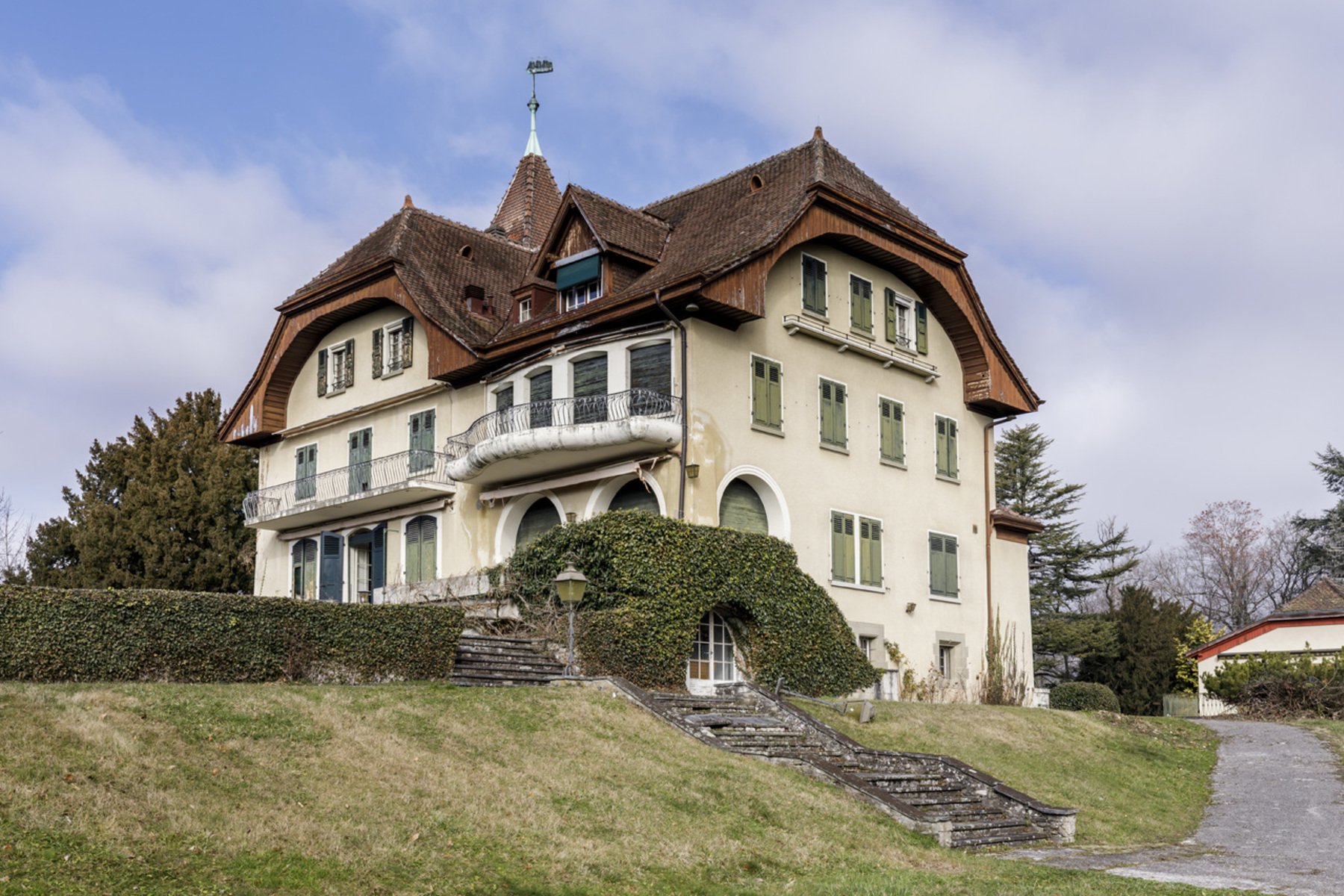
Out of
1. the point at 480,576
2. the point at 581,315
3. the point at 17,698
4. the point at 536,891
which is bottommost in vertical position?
the point at 536,891

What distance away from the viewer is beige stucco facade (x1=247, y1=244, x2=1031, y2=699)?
26.5 m

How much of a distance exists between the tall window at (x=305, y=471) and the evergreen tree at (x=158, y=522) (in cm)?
363

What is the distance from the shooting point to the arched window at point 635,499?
87.9 feet

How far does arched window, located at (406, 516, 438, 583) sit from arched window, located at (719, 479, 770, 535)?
732 centimetres

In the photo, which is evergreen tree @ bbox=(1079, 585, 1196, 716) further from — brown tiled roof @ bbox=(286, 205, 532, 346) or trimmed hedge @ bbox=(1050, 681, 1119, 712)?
brown tiled roof @ bbox=(286, 205, 532, 346)

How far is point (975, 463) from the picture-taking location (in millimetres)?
32500

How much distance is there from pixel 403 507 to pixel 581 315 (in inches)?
278

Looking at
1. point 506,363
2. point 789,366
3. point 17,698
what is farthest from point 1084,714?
point 17,698

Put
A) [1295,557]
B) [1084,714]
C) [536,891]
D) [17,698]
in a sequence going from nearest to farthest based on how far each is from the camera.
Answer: [536,891] → [17,698] → [1084,714] → [1295,557]

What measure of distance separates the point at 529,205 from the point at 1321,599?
25.0 meters

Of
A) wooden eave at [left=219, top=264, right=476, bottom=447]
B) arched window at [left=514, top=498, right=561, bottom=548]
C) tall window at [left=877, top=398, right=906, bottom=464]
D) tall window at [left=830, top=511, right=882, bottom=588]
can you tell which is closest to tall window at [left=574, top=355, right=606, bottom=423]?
arched window at [left=514, top=498, right=561, bottom=548]

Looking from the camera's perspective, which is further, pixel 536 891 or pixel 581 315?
pixel 581 315

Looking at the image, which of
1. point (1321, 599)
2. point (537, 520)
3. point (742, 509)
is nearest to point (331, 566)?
point (537, 520)

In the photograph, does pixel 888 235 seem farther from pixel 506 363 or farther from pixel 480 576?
pixel 480 576
